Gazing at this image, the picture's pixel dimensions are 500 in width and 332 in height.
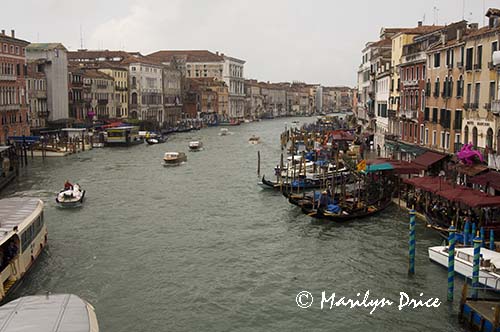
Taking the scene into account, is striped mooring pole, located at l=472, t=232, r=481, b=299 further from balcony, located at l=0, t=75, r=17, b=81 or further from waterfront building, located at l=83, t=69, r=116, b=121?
waterfront building, located at l=83, t=69, r=116, b=121

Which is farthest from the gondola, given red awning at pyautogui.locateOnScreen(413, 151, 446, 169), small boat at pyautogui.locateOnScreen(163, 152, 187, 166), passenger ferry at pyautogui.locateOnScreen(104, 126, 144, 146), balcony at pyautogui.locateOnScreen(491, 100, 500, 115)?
passenger ferry at pyautogui.locateOnScreen(104, 126, 144, 146)

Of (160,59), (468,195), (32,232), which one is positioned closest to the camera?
(32,232)

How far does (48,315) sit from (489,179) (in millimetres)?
9774

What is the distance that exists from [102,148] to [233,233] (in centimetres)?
2578

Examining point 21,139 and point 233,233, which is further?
point 21,139

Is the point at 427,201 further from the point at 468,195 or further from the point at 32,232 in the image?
the point at 32,232

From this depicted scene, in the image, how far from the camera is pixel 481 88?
14.7m

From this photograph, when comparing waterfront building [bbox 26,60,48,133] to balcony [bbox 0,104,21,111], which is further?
waterfront building [bbox 26,60,48,133]

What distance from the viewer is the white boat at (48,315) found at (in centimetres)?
604

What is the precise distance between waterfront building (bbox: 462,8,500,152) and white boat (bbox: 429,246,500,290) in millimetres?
4059

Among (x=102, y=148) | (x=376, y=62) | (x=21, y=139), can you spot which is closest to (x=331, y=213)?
(x=376, y=62)

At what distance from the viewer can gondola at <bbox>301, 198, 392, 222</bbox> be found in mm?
14734

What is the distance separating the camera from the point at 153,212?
Result: 17.0 meters

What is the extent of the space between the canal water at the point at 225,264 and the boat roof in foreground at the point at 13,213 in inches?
40.7
